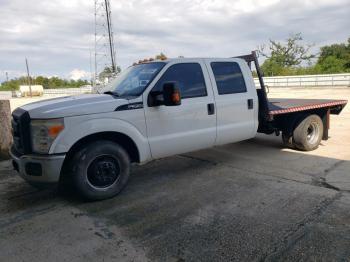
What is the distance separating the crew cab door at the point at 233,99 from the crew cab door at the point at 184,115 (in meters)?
0.16

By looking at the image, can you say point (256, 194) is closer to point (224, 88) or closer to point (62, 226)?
point (224, 88)

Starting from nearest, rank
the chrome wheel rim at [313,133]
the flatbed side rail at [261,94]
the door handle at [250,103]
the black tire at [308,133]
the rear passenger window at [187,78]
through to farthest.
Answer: the rear passenger window at [187,78], the door handle at [250,103], the flatbed side rail at [261,94], the black tire at [308,133], the chrome wheel rim at [313,133]

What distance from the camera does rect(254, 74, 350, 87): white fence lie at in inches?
1239

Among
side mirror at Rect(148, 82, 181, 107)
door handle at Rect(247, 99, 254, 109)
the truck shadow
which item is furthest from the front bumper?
door handle at Rect(247, 99, 254, 109)

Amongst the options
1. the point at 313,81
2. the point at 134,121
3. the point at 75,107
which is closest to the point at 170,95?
the point at 134,121

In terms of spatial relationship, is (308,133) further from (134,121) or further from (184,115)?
(134,121)

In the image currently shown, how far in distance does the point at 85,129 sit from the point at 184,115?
1482 mm

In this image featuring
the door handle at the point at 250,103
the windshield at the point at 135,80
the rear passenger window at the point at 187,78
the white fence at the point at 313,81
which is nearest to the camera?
the windshield at the point at 135,80

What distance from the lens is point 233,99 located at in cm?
538

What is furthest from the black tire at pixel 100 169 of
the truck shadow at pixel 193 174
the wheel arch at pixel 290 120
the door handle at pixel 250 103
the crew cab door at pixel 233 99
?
the wheel arch at pixel 290 120

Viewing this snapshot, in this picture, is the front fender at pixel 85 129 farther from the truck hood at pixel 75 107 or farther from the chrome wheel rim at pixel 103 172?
the chrome wheel rim at pixel 103 172

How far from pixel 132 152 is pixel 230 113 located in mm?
1759

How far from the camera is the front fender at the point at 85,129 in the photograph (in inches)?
153

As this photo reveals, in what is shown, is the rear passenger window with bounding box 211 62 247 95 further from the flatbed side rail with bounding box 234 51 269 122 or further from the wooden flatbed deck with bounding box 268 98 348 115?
the wooden flatbed deck with bounding box 268 98 348 115
